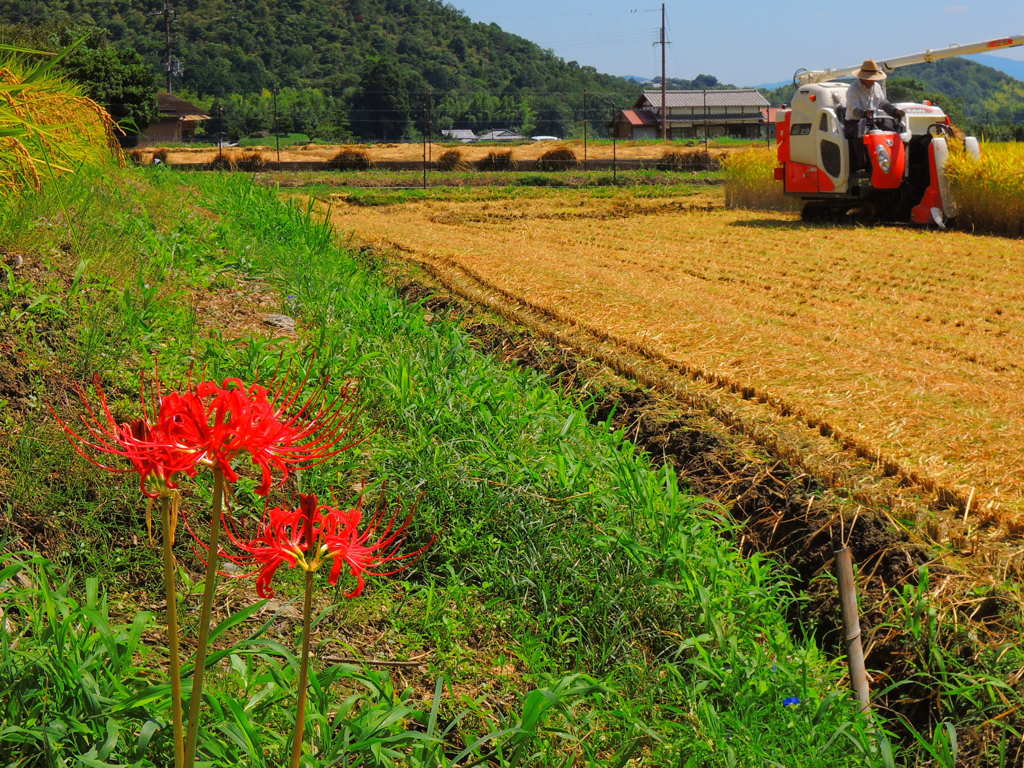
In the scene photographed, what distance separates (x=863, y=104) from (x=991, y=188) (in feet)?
6.55

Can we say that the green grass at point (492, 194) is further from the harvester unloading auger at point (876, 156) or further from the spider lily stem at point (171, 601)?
the spider lily stem at point (171, 601)

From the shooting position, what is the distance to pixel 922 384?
5.41 m

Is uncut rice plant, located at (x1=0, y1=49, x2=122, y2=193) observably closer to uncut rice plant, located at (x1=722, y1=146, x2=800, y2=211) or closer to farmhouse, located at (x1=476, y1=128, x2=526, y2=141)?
uncut rice plant, located at (x1=722, y1=146, x2=800, y2=211)

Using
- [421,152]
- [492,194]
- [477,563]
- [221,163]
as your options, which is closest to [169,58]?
[421,152]

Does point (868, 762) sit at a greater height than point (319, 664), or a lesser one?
lesser

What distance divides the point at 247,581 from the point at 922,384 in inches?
157

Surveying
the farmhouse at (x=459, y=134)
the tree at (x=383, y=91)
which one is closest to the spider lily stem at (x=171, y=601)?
the farmhouse at (x=459, y=134)

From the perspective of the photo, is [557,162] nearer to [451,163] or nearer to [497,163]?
[497,163]

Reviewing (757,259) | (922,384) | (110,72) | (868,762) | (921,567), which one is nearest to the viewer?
(868,762)

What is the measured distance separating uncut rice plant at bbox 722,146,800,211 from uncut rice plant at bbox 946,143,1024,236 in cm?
326

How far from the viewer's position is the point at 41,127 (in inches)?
137

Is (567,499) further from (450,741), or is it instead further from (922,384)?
(922,384)

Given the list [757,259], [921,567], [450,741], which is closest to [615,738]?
[450,741]

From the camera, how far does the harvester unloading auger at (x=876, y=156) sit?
12797mm
